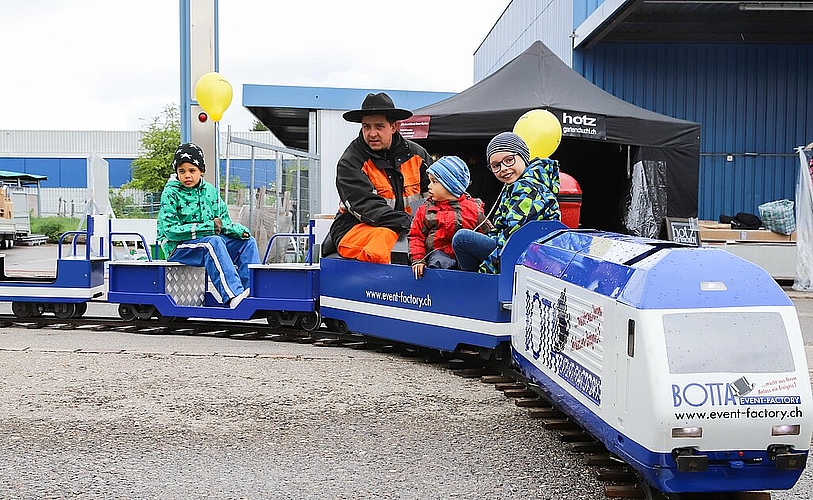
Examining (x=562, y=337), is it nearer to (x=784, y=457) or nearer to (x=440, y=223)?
(x=784, y=457)

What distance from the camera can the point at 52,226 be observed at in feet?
128

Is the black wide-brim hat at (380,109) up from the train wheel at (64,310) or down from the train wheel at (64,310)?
up

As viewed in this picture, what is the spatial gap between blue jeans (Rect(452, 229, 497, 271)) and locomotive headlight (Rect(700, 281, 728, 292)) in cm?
304

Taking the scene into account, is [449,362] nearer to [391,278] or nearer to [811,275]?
[391,278]

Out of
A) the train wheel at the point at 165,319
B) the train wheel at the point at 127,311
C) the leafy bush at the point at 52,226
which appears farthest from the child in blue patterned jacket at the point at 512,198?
the leafy bush at the point at 52,226

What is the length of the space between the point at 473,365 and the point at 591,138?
520 cm

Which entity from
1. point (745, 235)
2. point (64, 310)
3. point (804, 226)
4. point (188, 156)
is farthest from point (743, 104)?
point (64, 310)

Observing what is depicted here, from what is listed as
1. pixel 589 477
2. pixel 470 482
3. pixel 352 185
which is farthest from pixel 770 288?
Result: pixel 352 185

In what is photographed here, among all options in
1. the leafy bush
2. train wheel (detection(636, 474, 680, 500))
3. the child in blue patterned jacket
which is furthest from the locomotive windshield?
the leafy bush

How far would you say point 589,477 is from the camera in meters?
4.64

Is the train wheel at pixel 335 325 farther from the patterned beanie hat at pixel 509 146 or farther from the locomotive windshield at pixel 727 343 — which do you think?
the locomotive windshield at pixel 727 343

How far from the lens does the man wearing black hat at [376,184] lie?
809cm

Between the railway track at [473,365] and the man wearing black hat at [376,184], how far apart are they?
987 millimetres

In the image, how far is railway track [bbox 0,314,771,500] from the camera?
435 centimetres
